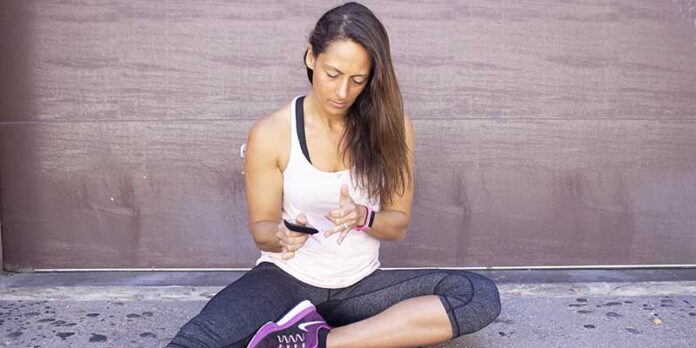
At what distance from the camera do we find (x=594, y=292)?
3.28 m

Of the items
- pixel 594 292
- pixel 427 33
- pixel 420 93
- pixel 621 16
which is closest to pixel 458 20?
pixel 427 33

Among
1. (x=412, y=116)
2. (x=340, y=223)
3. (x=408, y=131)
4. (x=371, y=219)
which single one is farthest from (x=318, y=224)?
(x=412, y=116)

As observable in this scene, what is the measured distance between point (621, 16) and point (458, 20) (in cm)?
80

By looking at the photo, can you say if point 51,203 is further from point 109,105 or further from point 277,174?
point 277,174

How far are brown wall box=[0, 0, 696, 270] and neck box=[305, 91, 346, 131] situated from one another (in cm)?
103

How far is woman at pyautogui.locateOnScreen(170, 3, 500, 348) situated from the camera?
7.36 ft

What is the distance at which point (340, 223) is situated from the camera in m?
2.14

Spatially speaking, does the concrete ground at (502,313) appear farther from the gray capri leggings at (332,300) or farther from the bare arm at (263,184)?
the bare arm at (263,184)

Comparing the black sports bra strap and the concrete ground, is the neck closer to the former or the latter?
the black sports bra strap

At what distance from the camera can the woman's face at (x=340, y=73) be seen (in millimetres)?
2227

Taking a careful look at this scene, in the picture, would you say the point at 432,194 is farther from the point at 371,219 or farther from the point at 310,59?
the point at 310,59

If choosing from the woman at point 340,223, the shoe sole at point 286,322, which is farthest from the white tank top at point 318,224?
the shoe sole at point 286,322

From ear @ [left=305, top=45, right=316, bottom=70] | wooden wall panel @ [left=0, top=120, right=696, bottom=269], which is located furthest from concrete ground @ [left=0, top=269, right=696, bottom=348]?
ear @ [left=305, top=45, right=316, bottom=70]

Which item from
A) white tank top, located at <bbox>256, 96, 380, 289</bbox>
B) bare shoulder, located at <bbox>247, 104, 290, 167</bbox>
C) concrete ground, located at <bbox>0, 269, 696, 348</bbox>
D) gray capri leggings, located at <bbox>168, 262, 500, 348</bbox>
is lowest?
concrete ground, located at <bbox>0, 269, 696, 348</bbox>
